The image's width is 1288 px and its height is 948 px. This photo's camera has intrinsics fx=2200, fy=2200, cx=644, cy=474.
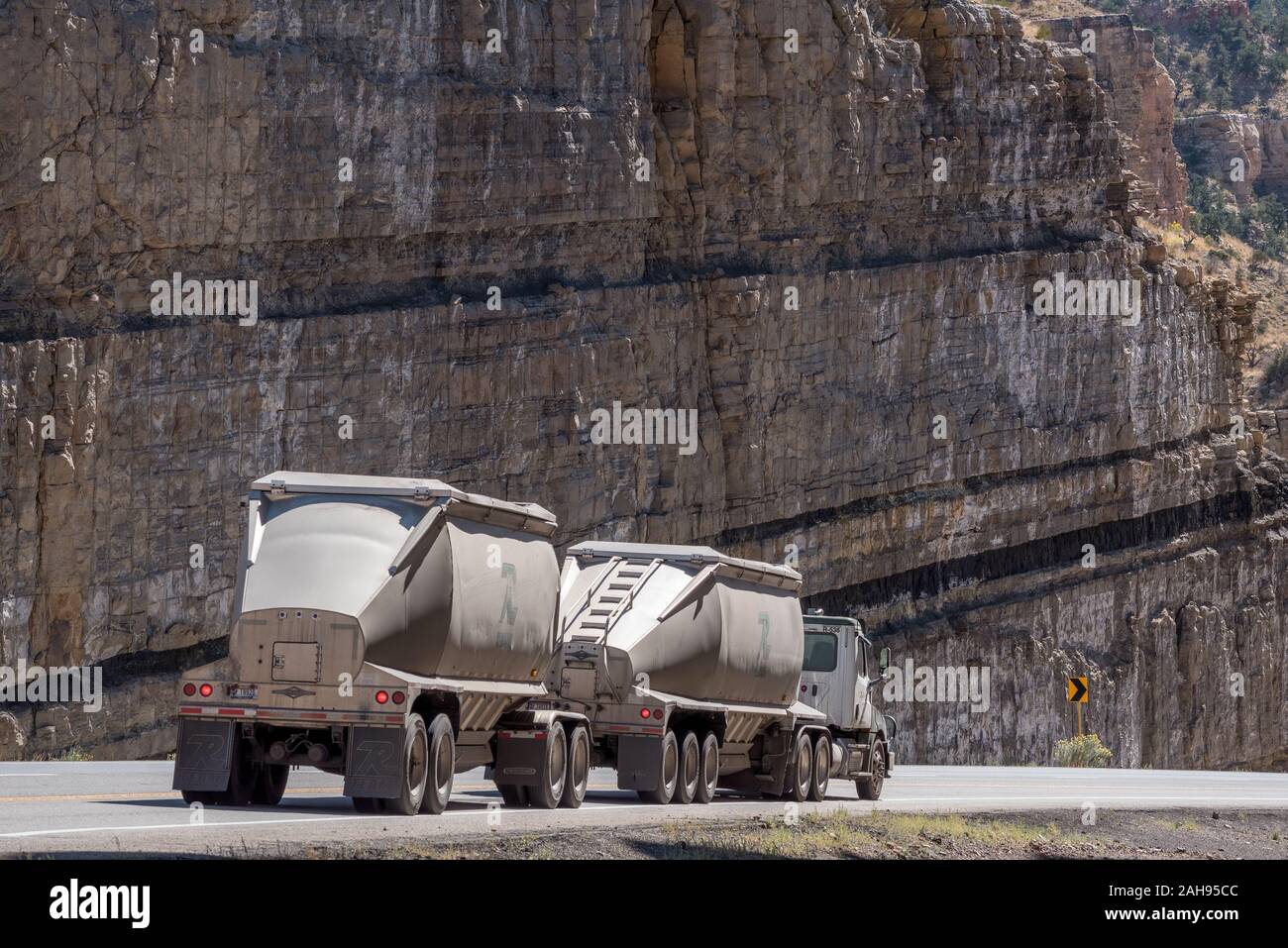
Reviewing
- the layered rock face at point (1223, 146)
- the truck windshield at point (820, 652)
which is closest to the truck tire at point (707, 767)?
the truck windshield at point (820, 652)

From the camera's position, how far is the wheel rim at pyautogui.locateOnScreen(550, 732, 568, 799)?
2177 cm

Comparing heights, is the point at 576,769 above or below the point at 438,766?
below

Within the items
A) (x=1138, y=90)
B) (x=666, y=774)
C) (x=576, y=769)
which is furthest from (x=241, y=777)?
(x=1138, y=90)

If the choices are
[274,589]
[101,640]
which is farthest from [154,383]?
[274,589]

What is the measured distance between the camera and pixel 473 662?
20.4m

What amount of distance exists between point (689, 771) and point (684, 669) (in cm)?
118

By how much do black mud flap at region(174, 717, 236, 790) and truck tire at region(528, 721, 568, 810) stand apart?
12.0ft

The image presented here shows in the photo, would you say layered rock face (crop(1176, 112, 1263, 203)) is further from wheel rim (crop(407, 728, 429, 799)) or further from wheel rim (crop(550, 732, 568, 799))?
wheel rim (crop(407, 728, 429, 799))

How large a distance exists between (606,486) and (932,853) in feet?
77.4

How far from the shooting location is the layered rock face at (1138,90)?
316ft

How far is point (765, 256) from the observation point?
47.5 metres

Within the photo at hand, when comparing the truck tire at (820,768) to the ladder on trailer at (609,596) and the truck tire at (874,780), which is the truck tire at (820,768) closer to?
the truck tire at (874,780)

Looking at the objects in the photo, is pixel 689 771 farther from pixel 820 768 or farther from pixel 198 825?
pixel 198 825

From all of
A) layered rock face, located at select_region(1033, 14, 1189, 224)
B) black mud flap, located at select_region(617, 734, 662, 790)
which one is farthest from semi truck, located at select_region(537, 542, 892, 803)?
layered rock face, located at select_region(1033, 14, 1189, 224)
